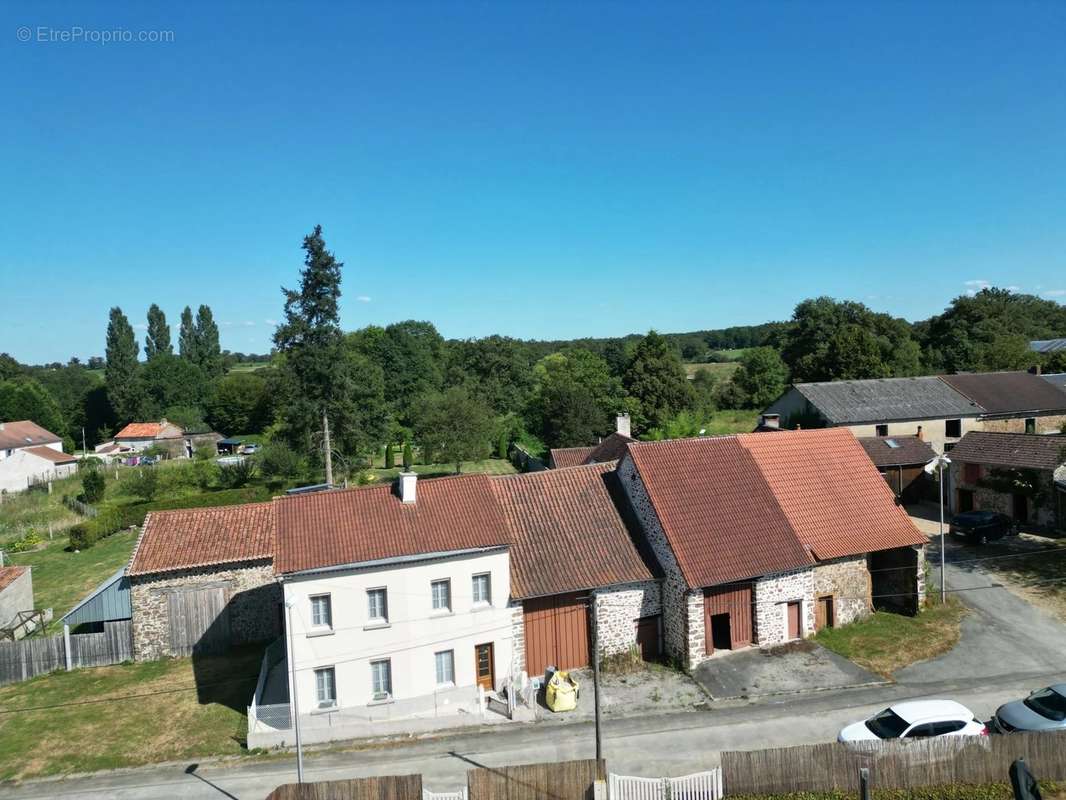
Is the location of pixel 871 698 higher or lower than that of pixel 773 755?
lower

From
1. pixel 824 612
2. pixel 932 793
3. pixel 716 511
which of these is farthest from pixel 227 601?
pixel 932 793

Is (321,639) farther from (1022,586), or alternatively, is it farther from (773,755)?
(1022,586)

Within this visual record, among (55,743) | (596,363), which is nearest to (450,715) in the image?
(55,743)

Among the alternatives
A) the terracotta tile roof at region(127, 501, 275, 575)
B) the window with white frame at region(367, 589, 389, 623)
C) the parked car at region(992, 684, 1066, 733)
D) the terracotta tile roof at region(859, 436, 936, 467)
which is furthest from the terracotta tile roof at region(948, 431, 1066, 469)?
the terracotta tile roof at region(127, 501, 275, 575)

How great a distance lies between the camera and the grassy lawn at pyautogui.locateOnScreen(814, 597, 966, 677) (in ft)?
72.8

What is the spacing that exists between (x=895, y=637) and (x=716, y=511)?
7.23 meters

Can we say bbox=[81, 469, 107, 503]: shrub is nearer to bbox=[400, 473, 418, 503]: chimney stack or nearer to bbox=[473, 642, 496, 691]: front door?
bbox=[400, 473, 418, 503]: chimney stack

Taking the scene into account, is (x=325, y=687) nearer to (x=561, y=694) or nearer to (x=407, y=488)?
(x=407, y=488)

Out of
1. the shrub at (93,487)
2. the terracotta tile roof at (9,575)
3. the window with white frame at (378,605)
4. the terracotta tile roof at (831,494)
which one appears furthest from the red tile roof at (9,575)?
the terracotta tile roof at (831,494)

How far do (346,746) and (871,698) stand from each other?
47.9ft

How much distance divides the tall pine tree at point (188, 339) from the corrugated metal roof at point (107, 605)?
310ft

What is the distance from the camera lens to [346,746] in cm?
1877

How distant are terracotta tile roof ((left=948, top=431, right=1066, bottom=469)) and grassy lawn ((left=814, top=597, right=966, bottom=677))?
43.0ft

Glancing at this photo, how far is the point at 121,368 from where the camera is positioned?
97812 millimetres
